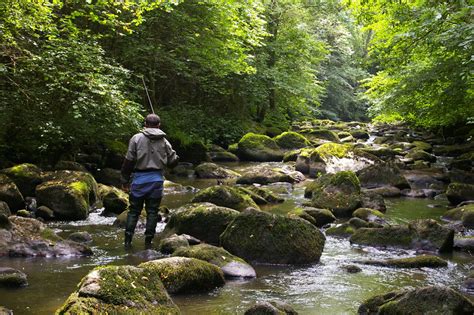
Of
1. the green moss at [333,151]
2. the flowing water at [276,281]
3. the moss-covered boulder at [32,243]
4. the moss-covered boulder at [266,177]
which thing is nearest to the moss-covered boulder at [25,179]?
the flowing water at [276,281]

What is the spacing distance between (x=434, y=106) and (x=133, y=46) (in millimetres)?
10451

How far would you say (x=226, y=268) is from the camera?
6.20 m

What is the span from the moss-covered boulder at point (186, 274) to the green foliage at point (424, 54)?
16.6 ft

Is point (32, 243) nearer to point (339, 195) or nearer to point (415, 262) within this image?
point (415, 262)

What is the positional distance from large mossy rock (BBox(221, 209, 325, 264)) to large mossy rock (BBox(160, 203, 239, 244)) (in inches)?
31.1

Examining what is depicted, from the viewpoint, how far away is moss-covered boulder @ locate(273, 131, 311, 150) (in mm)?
24328

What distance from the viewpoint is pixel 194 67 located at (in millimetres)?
22172

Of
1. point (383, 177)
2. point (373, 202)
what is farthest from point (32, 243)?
point (383, 177)

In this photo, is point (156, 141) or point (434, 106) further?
point (434, 106)

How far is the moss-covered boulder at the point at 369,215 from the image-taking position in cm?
983

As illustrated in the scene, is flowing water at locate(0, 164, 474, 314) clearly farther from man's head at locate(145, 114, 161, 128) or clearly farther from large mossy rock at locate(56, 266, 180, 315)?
man's head at locate(145, 114, 161, 128)

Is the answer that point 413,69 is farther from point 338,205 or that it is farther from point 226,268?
point 226,268

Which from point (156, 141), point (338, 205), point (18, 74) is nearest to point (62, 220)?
point (156, 141)

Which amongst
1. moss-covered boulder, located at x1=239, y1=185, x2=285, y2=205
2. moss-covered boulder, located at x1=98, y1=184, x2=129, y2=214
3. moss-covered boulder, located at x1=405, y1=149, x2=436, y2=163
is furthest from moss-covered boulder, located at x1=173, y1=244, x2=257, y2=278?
moss-covered boulder, located at x1=405, y1=149, x2=436, y2=163
